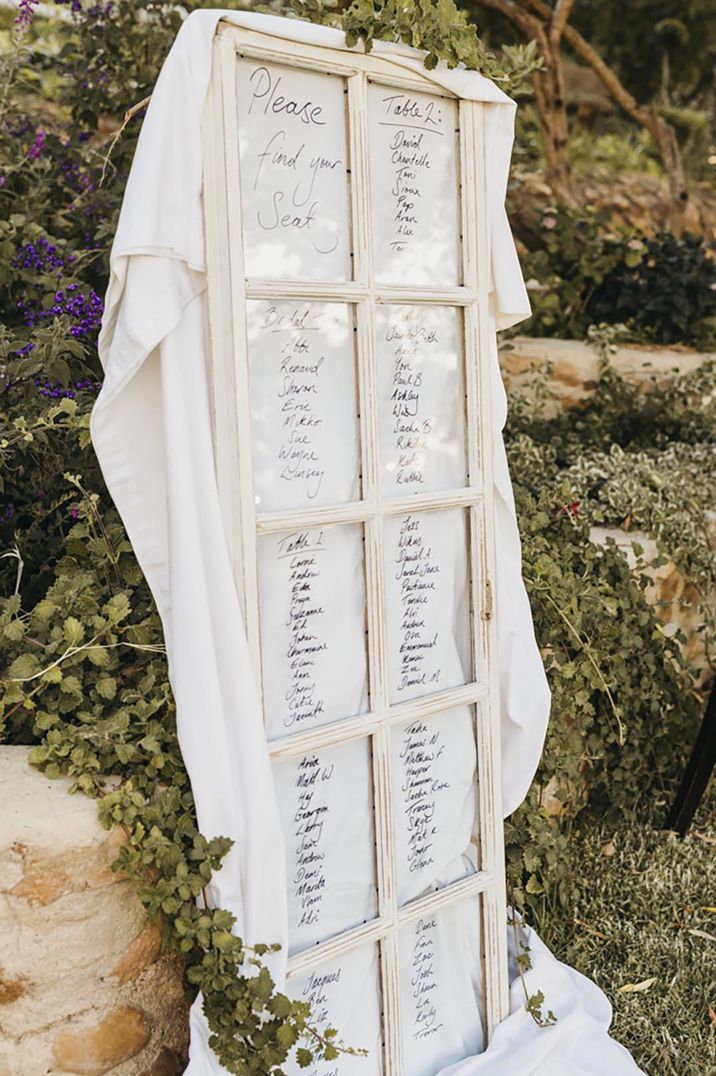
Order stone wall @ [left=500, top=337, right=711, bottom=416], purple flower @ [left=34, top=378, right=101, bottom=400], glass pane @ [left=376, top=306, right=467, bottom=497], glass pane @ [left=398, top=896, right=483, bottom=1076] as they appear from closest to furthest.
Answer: glass pane @ [left=376, top=306, right=467, bottom=497] → glass pane @ [left=398, top=896, right=483, bottom=1076] → purple flower @ [left=34, top=378, right=101, bottom=400] → stone wall @ [left=500, top=337, right=711, bottom=416]

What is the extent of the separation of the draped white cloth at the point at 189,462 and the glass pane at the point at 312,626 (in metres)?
0.10

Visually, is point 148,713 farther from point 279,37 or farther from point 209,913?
point 279,37

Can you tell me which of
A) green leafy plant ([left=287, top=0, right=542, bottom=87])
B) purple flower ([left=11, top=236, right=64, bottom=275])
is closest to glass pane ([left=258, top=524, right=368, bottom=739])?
green leafy plant ([left=287, top=0, right=542, bottom=87])

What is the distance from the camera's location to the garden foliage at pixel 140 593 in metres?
1.80

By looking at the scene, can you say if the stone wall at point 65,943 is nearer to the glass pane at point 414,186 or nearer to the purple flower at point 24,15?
the glass pane at point 414,186

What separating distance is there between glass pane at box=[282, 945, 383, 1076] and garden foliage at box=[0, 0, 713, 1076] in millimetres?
58

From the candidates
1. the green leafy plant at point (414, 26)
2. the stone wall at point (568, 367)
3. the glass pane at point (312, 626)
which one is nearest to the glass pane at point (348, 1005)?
the glass pane at point (312, 626)

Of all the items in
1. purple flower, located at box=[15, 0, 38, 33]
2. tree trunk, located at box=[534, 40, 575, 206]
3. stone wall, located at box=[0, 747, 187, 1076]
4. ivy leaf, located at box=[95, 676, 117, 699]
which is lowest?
stone wall, located at box=[0, 747, 187, 1076]

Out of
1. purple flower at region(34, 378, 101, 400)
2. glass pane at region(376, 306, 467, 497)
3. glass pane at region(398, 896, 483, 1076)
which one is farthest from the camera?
purple flower at region(34, 378, 101, 400)

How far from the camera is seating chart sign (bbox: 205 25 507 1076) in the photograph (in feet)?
5.80

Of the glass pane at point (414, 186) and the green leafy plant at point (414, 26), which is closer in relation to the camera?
the green leafy plant at point (414, 26)

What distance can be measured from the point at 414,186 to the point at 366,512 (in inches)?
24.8

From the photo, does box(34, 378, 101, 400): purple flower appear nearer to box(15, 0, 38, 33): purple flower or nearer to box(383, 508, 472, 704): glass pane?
box(383, 508, 472, 704): glass pane

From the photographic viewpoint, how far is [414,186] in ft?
6.54
